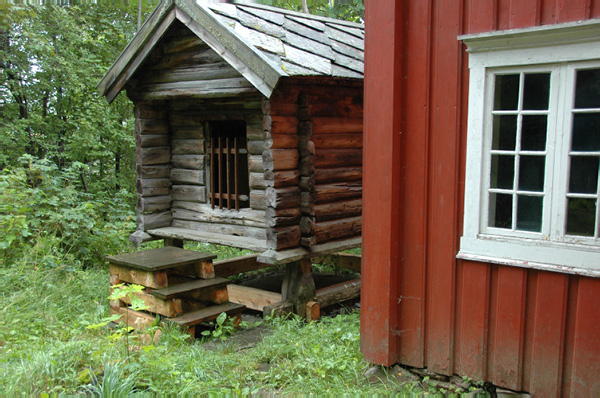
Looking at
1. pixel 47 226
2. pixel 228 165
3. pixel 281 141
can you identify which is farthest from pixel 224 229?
pixel 47 226

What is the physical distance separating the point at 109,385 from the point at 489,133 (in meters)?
3.51

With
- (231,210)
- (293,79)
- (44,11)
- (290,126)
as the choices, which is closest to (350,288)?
(231,210)

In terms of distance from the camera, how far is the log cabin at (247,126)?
21.5 feet

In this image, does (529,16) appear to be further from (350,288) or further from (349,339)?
(350,288)

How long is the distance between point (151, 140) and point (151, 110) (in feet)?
1.54

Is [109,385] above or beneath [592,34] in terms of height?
beneath

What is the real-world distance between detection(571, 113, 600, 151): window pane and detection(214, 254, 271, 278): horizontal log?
574 cm

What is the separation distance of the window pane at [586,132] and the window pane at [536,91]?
26 cm

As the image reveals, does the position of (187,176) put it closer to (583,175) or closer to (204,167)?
(204,167)

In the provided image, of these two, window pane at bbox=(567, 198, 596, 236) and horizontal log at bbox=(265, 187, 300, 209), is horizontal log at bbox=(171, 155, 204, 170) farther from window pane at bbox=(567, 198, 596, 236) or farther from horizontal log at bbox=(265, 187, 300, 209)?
window pane at bbox=(567, 198, 596, 236)

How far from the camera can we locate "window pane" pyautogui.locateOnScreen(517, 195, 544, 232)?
395cm

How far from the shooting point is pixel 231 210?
7594mm

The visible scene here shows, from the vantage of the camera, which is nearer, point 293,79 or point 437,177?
point 437,177

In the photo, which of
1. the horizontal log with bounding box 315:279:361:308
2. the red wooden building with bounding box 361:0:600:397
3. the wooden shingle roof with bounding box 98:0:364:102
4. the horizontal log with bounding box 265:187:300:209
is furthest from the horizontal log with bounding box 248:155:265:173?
the red wooden building with bounding box 361:0:600:397
